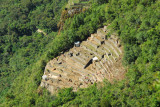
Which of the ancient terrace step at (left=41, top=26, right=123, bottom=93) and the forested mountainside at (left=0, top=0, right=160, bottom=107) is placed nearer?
the forested mountainside at (left=0, top=0, right=160, bottom=107)

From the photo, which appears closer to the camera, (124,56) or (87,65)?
(124,56)

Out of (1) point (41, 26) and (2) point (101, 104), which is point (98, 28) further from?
(1) point (41, 26)

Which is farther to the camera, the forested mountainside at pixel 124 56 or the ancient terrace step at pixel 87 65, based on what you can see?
the ancient terrace step at pixel 87 65

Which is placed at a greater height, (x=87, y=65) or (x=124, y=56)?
(x=124, y=56)

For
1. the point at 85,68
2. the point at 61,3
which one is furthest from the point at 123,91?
the point at 61,3
